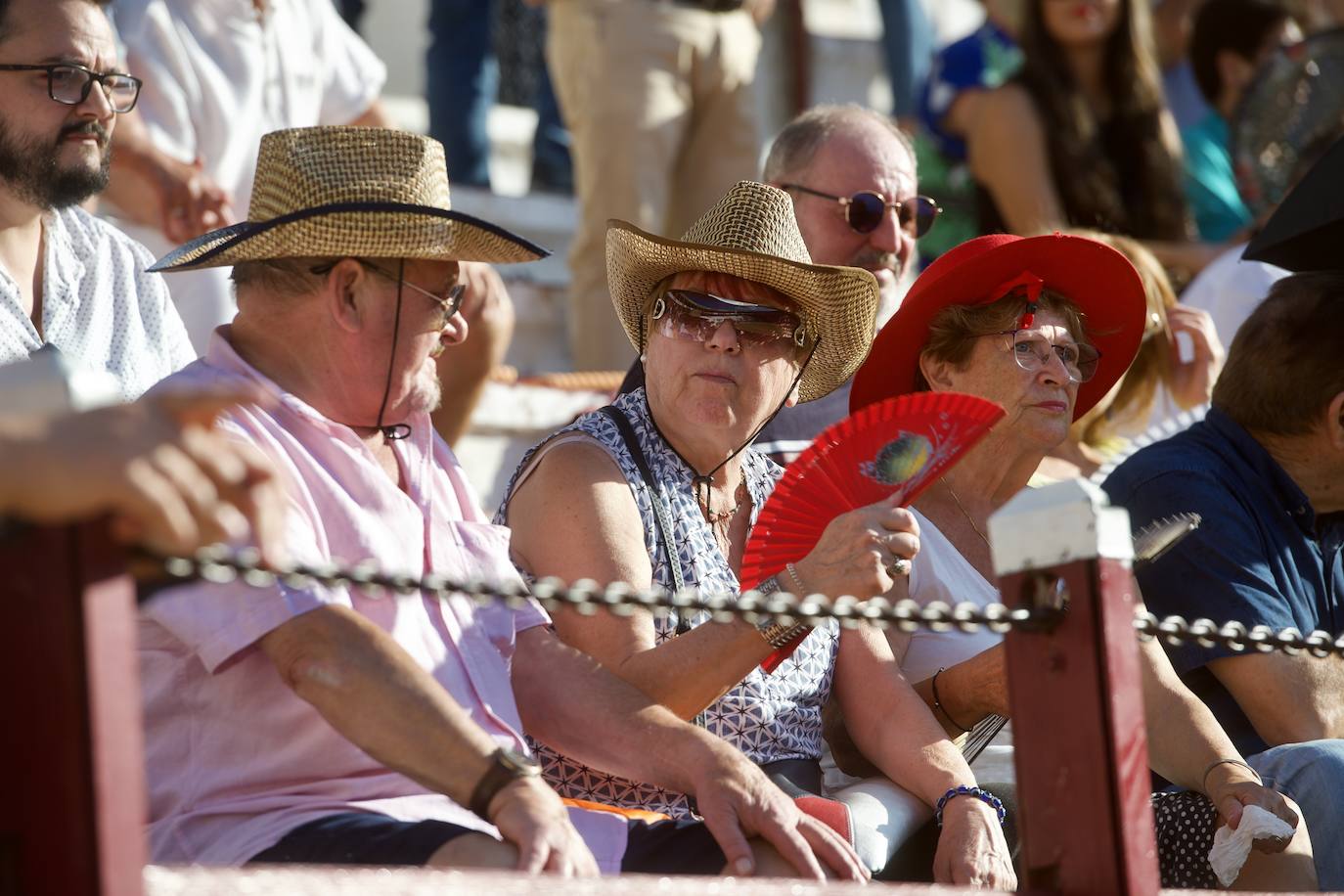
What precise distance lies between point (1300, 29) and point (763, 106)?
269cm

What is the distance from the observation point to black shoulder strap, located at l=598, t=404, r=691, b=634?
12.2ft

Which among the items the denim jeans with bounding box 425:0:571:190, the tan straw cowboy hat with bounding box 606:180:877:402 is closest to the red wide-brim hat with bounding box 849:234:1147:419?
the tan straw cowboy hat with bounding box 606:180:877:402

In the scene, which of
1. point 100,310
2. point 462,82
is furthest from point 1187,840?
point 462,82

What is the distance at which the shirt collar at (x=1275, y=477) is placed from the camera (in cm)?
426

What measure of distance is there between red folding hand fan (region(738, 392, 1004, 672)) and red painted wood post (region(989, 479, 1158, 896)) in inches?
29.2

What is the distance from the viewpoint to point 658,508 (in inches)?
148

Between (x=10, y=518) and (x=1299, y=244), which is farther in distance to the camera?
(x=1299, y=244)

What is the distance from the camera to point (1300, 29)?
8.14 metres

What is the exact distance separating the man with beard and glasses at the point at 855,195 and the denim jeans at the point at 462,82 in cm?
260

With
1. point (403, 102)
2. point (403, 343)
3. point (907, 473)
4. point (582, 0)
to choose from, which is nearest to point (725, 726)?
point (907, 473)

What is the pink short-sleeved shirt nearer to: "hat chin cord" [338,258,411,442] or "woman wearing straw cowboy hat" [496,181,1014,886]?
"hat chin cord" [338,258,411,442]

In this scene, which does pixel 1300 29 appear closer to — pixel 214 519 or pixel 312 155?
pixel 312 155

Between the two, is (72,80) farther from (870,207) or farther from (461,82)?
(461,82)

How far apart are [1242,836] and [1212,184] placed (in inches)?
183
